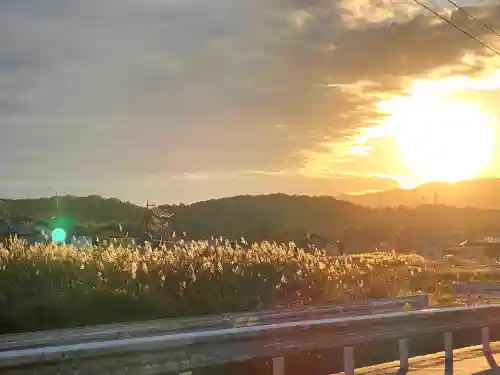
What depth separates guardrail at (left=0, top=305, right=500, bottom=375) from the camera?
7.84 m

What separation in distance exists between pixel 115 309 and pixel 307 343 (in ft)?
42.0

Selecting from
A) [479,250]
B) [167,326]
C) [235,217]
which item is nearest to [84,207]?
[235,217]

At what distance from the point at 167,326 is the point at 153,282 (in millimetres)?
6805

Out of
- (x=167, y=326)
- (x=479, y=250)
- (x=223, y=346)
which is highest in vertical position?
(x=479, y=250)

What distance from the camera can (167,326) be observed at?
57.8 ft

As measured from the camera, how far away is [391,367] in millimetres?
13523

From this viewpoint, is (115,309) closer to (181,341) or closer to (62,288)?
(62,288)

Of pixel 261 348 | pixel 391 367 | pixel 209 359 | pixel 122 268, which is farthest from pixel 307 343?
pixel 122 268

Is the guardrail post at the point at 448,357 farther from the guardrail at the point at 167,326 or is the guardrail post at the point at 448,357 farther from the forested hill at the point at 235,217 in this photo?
the forested hill at the point at 235,217

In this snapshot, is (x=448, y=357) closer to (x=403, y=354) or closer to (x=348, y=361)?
(x=403, y=354)

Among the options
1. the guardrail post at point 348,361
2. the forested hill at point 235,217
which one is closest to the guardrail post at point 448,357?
the guardrail post at point 348,361

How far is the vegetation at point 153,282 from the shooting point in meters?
21.7

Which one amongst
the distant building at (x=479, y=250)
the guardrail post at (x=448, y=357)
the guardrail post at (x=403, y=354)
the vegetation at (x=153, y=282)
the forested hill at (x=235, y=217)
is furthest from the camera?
the forested hill at (x=235, y=217)

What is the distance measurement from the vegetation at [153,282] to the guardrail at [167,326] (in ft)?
9.31
